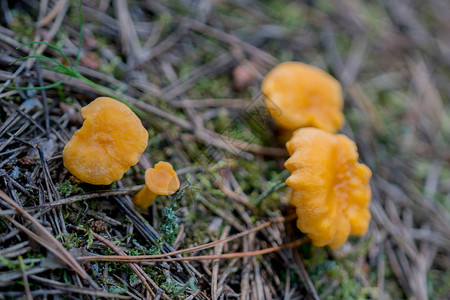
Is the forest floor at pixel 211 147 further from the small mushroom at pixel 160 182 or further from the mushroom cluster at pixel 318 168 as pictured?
the mushroom cluster at pixel 318 168

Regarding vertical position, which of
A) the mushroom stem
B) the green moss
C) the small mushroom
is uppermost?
the small mushroom

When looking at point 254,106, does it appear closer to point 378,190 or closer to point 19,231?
point 378,190

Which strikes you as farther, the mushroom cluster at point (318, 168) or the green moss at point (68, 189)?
the mushroom cluster at point (318, 168)

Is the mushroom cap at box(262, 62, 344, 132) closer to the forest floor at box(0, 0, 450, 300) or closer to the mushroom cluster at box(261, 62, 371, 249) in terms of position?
the mushroom cluster at box(261, 62, 371, 249)

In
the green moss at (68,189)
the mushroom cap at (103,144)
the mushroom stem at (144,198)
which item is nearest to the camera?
the mushroom cap at (103,144)

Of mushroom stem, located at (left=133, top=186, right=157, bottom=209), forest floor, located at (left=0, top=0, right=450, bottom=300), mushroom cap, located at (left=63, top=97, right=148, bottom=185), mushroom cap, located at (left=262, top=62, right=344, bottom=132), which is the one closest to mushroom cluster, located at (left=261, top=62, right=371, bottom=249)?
mushroom cap, located at (left=262, top=62, right=344, bottom=132)

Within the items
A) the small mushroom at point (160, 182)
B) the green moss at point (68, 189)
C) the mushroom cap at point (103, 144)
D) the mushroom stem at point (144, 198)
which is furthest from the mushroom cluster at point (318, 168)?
the green moss at point (68, 189)

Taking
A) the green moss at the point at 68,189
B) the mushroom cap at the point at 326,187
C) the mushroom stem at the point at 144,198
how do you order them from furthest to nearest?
1. the mushroom cap at the point at 326,187
2. the mushroom stem at the point at 144,198
3. the green moss at the point at 68,189

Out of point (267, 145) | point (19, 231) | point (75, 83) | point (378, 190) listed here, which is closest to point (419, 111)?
point (378, 190)
